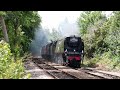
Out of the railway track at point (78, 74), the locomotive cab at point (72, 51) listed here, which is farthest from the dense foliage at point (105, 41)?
the railway track at point (78, 74)

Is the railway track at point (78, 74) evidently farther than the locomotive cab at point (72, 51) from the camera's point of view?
No

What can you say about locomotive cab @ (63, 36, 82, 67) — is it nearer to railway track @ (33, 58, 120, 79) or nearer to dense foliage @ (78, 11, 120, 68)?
dense foliage @ (78, 11, 120, 68)

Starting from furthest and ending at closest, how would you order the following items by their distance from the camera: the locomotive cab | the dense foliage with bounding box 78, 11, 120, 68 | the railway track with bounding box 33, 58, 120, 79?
the dense foliage with bounding box 78, 11, 120, 68 < the locomotive cab < the railway track with bounding box 33, 58, 120, 79

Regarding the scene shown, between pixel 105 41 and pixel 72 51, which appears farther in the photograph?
pixel 105 41

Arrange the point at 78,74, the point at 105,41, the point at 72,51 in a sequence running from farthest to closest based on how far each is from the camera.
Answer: the point at 105,41 < the point at 72,51 < the point at 78,74

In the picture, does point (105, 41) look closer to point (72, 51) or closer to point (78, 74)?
point (72, 51)

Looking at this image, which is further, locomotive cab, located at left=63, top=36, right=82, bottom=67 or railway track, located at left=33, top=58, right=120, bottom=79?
locomotive cab, located at left=63, top=36, right=82, bottom=67

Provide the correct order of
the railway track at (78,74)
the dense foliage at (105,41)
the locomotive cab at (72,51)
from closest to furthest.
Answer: the railway track at (78,74), the locomotive cab at (72,51), the dense foliage at (105,41)

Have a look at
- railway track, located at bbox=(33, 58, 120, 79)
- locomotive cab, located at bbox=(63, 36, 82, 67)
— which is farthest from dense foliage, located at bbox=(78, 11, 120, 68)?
railway track, located at bbox=(33, 58, 120, 79)

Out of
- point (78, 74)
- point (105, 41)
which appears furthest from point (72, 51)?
point (78, 74)

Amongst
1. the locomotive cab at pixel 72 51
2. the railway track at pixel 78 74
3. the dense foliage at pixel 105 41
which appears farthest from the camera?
the dense foliage at pixel 105 41

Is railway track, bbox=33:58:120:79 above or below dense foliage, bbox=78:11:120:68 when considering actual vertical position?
below

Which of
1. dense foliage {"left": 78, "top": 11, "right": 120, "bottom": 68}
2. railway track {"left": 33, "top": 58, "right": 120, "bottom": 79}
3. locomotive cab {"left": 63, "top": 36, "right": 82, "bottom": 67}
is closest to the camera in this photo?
railway track {"left": 33, "top": 58, "right": 120, "bottom": 79}

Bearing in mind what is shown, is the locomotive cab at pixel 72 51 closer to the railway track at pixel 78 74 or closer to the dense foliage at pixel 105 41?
the dense foliage at pixel 105 41
